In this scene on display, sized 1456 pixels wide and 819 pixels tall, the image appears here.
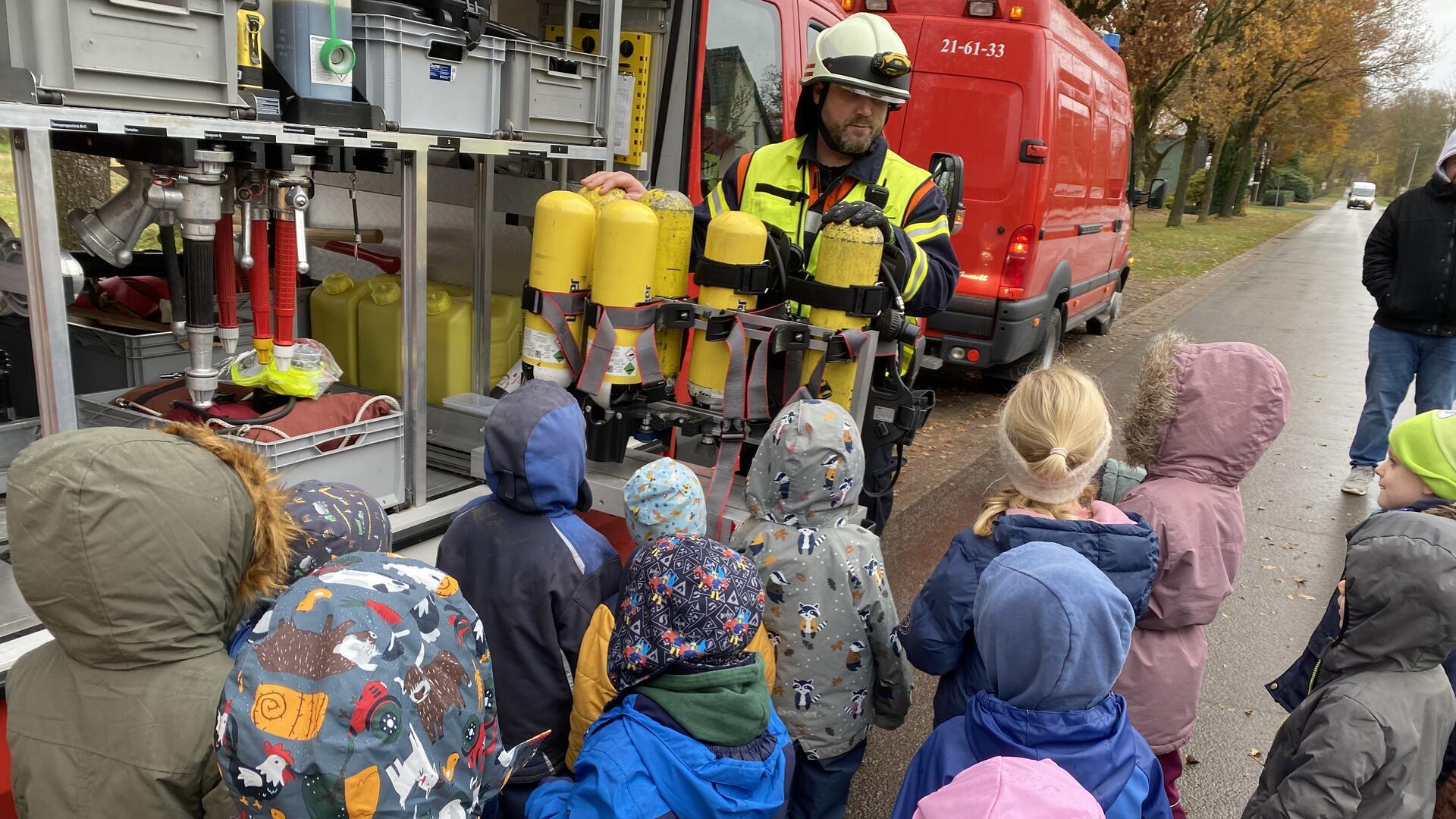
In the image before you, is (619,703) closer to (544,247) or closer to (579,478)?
(579,478)

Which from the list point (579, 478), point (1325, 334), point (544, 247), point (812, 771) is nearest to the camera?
point (579, 478)

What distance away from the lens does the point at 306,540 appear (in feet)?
5.91

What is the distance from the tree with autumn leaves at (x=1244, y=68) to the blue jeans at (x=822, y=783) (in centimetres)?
1461

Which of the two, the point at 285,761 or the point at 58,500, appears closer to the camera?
the point at 285,761

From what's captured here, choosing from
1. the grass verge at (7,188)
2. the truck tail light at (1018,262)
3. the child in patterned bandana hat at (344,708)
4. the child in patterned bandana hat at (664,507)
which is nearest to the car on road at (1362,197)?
the truck tail light at (1018,262)

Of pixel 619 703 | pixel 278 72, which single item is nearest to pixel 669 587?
pixel 619 703

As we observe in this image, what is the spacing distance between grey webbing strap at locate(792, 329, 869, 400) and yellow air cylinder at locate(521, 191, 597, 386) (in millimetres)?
759

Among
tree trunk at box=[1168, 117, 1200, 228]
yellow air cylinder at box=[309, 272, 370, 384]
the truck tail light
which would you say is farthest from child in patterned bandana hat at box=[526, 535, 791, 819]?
tree trunk at box=[1168, 117, 1200, 228]

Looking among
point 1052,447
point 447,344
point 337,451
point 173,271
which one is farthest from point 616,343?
point 1052,447

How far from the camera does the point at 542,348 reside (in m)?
3.12

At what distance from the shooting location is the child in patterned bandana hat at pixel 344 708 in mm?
1212

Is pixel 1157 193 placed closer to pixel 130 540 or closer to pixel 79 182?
pixel 79 182

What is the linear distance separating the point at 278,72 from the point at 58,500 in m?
1.71

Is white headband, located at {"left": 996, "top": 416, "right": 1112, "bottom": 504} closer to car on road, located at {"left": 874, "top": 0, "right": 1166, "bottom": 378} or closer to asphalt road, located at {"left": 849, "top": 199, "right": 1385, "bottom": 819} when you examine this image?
asphalt road, located at {"left": 849, "top": 199, "right": 1385, "bottom": 819}
